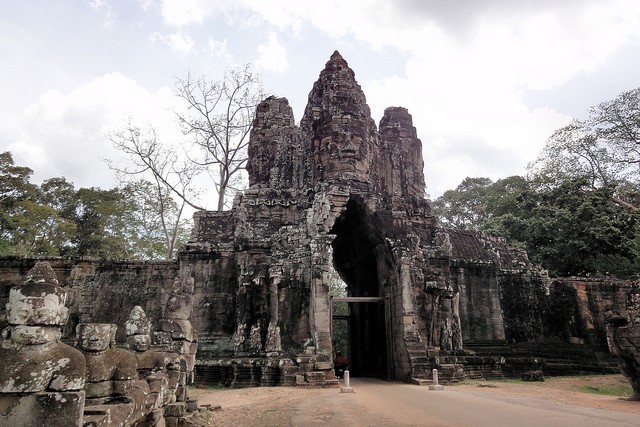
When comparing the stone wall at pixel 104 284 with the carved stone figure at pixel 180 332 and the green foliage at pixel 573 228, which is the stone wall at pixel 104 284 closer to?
the carved stone figure at pixel 180 332

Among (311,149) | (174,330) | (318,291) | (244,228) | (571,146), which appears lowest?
(174,330)

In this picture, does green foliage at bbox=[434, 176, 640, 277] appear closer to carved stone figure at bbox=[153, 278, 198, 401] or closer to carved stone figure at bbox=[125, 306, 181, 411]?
carved stone figure at bbox=[153, 278, 198, 401]

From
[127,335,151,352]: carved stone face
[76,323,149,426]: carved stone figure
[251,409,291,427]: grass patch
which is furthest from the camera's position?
[251,409,291,427]: grass patch

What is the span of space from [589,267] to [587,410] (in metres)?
18.8

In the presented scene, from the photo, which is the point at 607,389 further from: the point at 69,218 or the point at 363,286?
the point at 69,218

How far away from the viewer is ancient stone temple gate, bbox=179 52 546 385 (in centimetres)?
1384

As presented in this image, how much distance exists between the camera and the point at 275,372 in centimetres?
1271

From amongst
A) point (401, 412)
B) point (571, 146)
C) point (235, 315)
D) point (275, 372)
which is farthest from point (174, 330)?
point (571, 146)

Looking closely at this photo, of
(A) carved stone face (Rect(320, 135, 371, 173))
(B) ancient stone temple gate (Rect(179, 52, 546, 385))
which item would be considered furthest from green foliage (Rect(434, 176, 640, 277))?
(A) carved stone face (Rect(320, 135, 371, 173))

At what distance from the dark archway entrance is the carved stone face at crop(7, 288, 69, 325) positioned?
12738 mm

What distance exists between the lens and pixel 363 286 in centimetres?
1916

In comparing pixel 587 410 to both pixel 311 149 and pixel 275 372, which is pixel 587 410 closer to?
pixel 275 372

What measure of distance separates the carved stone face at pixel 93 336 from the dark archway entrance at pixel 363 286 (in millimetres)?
11648

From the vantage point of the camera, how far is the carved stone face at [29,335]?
2930mm
